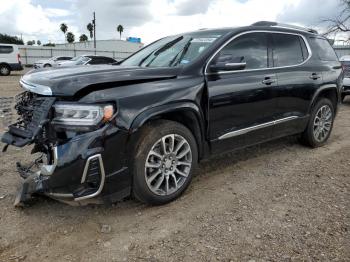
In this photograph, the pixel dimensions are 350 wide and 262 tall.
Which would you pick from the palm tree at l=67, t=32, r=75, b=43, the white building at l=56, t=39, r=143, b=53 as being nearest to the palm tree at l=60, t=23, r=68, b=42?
the palm tree at l=67, t=32, r=75, b=43

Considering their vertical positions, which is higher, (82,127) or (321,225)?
(82,127)

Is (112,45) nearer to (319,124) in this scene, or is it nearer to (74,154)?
(319,124)

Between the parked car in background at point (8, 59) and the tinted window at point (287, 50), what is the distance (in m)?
23.9

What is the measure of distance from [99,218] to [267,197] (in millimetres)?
1735

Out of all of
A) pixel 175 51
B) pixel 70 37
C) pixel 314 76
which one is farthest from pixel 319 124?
pixel 70 37

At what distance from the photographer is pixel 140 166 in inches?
132

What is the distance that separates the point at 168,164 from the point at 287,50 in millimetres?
2582

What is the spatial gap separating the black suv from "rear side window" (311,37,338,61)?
1.70 feet

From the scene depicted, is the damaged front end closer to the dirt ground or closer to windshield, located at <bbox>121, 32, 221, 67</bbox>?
the dirt ground

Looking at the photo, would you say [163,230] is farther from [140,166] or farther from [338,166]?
[338,166]

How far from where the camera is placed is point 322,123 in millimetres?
5801

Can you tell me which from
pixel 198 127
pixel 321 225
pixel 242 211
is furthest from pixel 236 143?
pixel 321 225

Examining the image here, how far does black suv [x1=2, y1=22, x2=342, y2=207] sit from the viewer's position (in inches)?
122

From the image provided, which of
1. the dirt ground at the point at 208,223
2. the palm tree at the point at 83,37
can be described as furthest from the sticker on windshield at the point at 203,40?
the palm tree at the point at 83,37
